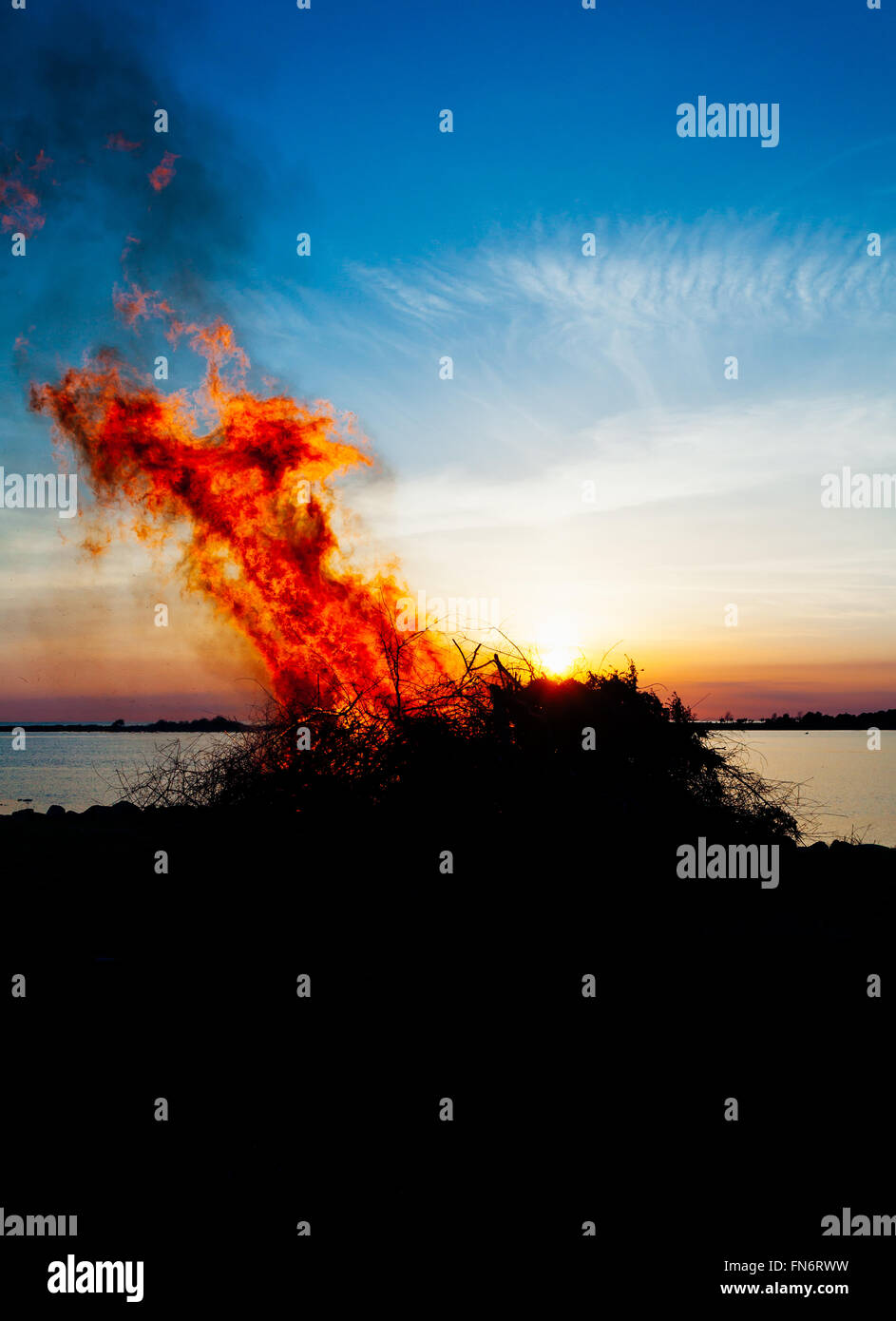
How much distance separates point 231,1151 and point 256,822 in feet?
20.1

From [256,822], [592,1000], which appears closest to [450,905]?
[592,1000]

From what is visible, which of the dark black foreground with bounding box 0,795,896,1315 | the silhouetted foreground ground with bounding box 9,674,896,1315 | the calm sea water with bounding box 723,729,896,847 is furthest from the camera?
the calm sea water with bounding box 723,729,896,847

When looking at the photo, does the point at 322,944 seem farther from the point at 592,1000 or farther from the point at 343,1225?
the point at 343,1225

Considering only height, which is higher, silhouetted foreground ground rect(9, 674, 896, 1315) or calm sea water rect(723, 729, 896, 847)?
silhouetted foreground ground rect(9, 674, 896, 1315)

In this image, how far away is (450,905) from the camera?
8812 mm

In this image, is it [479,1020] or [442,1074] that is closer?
[442,1074]
